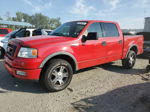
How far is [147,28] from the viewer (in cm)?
1741

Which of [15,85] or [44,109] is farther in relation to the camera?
[15,85]

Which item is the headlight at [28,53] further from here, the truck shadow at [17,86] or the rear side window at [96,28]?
the rear side window at [96,28]

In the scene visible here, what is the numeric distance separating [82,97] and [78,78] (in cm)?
126

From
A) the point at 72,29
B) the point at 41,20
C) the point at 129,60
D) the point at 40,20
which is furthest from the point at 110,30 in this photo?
the point at 40,20

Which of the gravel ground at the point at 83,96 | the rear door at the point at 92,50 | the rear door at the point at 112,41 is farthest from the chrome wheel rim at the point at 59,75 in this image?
the rear door at the point at 112,41

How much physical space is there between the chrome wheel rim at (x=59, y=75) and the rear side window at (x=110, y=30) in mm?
1931

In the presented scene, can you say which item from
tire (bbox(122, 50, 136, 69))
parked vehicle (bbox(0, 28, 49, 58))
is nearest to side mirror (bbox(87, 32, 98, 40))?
tire (bbox(122, 50, 136, 69))

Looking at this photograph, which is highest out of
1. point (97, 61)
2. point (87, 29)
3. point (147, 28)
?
point (147, 28)

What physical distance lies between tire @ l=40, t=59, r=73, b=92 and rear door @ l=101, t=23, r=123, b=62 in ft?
5.68

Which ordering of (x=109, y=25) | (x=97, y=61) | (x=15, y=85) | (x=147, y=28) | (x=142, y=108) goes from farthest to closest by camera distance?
1. (x=147, y=28)
2. (x=109, y=25)
3. (x=97, y=61)
4. (x=15, y=85)
5. (x=142, y=108)

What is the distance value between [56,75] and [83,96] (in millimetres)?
861

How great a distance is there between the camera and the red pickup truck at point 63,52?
9.81 ft

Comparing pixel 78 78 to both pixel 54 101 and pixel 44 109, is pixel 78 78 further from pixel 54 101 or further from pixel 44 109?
pixel 44 109

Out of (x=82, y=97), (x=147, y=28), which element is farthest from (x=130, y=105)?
(x=147, y=28)
